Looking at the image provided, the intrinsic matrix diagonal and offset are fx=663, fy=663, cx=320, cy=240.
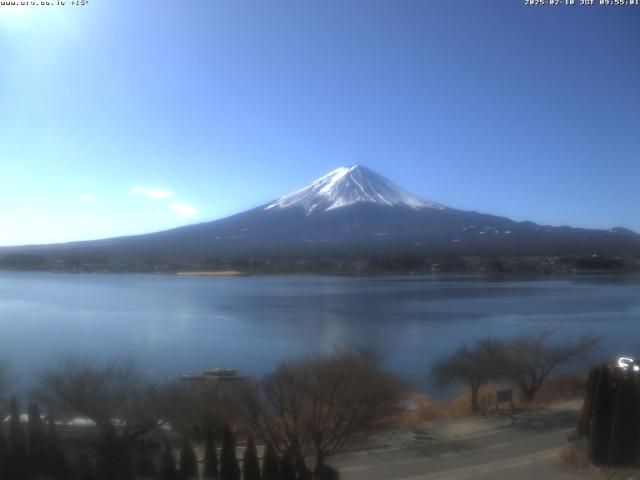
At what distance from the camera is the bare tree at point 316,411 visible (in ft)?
14.6

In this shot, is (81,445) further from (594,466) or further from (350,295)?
(350,295)

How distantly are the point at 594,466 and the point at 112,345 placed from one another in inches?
330

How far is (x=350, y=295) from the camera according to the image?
21.1 metres

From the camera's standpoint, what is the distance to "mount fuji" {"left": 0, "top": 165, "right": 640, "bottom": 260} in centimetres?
3438

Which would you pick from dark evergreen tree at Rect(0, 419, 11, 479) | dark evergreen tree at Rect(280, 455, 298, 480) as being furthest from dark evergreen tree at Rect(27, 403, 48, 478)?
dark evergreen tree at Rect(280, 455, 298, 480)

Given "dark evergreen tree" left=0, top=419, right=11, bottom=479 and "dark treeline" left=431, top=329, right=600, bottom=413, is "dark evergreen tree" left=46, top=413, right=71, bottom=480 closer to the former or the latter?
"dark evergreen tree" left=0, top=419, right=11, bottom=479

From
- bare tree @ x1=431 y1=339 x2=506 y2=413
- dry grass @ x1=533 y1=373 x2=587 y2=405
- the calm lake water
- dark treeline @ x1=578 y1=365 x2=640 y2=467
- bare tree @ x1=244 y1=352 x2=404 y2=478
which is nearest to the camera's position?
dark treeline @ x1=578 y1=365 x2=640 y2=467

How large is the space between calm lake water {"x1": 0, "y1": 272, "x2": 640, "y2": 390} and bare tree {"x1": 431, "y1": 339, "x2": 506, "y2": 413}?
0.43 meters

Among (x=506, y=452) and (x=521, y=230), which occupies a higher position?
(x=521, y=230)

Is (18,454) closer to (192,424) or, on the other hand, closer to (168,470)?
(168,470)

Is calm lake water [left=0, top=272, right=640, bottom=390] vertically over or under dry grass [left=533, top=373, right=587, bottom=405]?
over

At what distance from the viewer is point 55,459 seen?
13.2 feet

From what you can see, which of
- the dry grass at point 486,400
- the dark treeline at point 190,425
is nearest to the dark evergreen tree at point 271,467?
the dark treeline at point 190,425

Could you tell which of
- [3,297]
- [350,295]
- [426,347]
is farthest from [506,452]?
[3,297]
